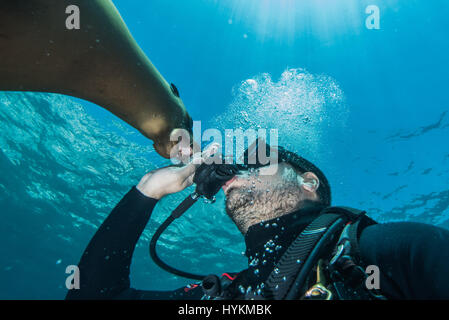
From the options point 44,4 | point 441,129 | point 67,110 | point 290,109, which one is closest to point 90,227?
point 67,110

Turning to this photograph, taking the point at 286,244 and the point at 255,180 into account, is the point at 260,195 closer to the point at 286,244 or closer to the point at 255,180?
the point at 255,180

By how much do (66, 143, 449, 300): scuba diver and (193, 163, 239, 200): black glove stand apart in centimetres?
1

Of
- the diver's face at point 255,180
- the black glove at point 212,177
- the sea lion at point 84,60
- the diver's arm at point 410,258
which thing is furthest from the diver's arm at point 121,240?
the diver's arm at point 410,258

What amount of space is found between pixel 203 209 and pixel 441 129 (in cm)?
1588

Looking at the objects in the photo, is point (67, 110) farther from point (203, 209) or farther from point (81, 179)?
point (203, 209)

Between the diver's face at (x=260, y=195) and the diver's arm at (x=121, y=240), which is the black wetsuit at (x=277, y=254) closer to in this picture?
the diver's arm at (x=121, y=240)

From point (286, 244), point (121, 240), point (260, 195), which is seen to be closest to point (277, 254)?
point (286, 244)

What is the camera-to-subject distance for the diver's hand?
115 inches

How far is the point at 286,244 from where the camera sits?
7.43 feet

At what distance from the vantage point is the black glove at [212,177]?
2693mm

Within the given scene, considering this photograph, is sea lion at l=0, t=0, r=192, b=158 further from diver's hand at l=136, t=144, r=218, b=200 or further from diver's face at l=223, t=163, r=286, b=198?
diver's face at l=223, t=163, r=286, b=198

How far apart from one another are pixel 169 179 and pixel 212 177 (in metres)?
0.60

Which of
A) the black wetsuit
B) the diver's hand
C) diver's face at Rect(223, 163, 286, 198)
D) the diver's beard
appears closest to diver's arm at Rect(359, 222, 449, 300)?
the black wetsuit

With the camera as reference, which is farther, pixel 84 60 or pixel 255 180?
pixel 255 180
